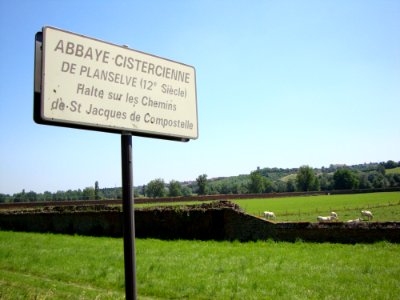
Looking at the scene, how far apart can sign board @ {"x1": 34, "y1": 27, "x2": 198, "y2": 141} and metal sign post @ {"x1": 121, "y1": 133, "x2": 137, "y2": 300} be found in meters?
0.18

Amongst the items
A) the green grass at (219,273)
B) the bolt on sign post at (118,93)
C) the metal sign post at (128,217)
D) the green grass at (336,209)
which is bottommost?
the green grass at (336,209)

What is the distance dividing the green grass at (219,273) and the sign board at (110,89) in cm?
516

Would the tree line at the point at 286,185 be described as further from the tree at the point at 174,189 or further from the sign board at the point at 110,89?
the sign board at the point at 110,89

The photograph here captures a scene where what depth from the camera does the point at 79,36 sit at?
3.20m

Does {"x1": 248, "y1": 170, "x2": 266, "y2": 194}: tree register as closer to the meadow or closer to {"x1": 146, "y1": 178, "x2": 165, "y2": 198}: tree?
Answer: {"x1": 146, "y1": 178, "x2": 165, "y2": 198}: tree

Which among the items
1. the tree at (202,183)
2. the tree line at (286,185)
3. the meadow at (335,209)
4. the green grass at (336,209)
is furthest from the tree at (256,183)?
the green grass at (336,209)

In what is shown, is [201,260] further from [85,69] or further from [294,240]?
[85,69]

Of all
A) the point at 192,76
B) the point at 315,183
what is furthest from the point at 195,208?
the point at 315,183

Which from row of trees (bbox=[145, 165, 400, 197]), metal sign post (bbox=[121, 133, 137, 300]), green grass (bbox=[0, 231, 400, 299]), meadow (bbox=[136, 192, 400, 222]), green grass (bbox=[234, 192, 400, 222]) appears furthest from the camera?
row of trees (bbox=[145, 165, 400, 197])

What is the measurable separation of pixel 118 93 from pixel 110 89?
0.27ft

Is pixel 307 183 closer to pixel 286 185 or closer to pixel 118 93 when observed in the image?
pixel 286 185

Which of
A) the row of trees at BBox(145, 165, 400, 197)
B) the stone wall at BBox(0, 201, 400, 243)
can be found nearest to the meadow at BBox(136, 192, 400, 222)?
the stone wall at BBox(0, 201, 400, 243)

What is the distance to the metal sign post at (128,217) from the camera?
3.29m

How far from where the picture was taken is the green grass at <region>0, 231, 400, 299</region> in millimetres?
8305
